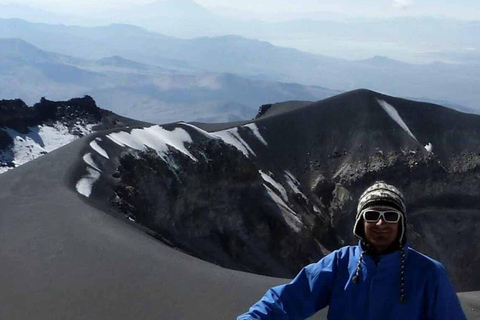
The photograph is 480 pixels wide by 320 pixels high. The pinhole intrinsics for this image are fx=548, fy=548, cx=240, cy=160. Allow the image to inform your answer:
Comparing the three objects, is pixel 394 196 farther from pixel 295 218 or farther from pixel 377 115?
pixel 377 115

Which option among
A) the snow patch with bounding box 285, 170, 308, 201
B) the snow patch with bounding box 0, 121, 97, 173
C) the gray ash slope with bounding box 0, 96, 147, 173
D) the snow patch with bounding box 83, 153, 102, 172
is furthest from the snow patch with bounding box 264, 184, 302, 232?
the snow patch with bounding box 83, 153, 102, 172

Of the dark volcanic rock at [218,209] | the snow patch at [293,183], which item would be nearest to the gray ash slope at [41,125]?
the dark volcanic rock at [218,209]

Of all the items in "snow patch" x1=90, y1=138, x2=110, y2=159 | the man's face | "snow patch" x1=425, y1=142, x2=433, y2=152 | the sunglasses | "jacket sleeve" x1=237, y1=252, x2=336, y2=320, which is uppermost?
the sunglasses

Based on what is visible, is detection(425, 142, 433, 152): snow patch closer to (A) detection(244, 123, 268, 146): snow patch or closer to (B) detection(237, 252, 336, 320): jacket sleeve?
(A) detection(244, 123, 268, 146): snow patch

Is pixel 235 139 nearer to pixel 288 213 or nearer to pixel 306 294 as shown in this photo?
pixel 288 213

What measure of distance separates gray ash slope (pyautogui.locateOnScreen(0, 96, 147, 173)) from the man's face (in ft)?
105

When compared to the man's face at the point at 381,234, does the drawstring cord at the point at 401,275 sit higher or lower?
lower

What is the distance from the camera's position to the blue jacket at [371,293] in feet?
14.8

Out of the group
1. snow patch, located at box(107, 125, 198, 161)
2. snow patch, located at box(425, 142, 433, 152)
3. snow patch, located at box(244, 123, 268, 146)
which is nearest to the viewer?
snow patch, located at box(107, 125, 198, 161)

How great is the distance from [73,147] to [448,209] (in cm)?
3718

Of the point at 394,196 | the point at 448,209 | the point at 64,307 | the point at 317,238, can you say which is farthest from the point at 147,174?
the point at 448,209

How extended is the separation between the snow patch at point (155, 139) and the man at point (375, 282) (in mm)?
29595

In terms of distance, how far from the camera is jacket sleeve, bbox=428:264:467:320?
4473mm

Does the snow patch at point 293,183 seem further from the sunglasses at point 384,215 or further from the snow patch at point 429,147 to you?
the sunglasses at point 384,215
